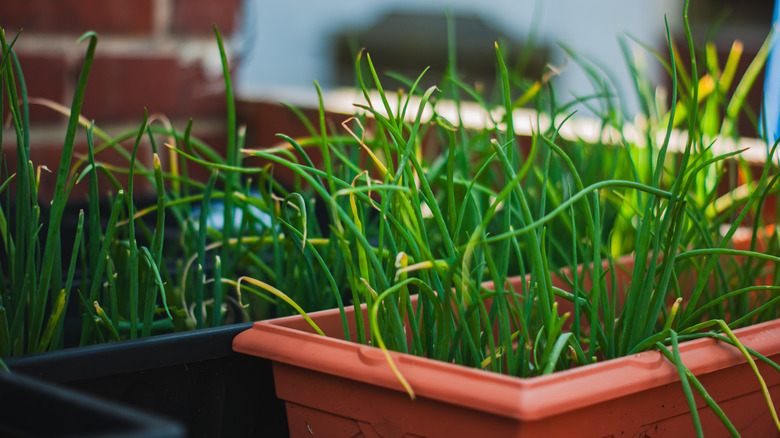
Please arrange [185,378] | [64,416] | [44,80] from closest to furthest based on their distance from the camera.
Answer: [64,416], [185,378], [44,80]

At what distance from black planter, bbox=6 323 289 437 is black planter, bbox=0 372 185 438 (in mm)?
68

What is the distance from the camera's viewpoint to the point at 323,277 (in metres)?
0.44

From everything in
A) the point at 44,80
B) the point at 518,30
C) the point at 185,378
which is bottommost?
the point at 185,378

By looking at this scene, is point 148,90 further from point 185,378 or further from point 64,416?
point 64,416

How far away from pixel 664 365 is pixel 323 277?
0.65ft

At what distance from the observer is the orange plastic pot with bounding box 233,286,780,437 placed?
0.28 meters

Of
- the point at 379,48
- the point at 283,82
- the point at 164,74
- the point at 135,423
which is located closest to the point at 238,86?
the point at 164,74

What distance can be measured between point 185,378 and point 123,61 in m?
0.69

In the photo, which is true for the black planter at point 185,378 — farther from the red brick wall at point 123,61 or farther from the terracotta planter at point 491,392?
the red brick wall at point 123,61

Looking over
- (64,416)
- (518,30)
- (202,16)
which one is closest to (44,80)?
(202,16)

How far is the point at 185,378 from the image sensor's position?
35 centimetres

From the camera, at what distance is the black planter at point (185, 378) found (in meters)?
0.31

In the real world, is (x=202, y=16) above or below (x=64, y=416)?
above

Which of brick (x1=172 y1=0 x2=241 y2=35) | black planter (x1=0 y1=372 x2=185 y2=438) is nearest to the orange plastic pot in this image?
black planter (x1=0 y1=372 x2=185 y2=438)
